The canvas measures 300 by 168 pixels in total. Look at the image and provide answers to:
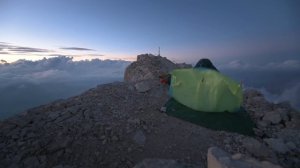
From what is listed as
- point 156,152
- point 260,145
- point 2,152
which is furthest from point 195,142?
point 2,152

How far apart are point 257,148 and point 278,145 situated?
2.26 ft

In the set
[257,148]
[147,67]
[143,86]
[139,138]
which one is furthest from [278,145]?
[147,67]

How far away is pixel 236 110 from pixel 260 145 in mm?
2064

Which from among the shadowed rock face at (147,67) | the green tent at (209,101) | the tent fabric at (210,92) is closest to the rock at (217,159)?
the green tent at (209,101)

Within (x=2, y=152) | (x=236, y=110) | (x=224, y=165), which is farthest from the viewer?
(x=236, y=110)

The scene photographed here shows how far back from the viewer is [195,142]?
21.7ft

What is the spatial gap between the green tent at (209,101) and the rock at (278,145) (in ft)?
2.68

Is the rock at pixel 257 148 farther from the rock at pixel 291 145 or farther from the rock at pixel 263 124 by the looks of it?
the rock at pixel 263 124

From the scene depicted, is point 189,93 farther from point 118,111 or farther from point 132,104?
point 118,111

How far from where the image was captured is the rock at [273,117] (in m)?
8.36

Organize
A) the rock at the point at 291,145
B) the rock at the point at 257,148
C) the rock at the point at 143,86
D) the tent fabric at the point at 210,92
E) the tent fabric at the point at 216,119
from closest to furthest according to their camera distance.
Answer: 1. the rock at the point at 257,148
2. the rock at the point at 291,145
3. the tent fabric at the point at 216,119
4. the tent fabric at the point at 210,92
5. the rock at the point at 143,86

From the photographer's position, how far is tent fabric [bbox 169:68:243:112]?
8.29 metres

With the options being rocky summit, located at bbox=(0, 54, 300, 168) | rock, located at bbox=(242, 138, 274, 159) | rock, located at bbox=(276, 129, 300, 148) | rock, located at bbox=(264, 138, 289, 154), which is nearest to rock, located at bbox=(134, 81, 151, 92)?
rocky summit, located at bbox=(0, 54, 300, 168)

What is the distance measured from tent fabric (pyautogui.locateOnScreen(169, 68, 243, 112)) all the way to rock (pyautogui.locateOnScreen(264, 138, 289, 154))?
67.9 inches
